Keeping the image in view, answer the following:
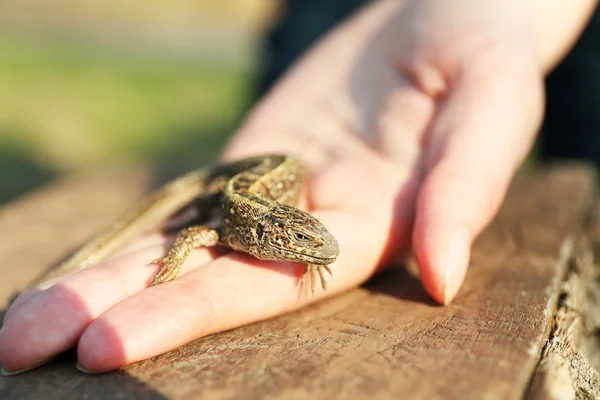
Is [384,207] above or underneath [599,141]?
above

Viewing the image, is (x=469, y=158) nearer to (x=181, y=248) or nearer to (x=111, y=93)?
(x=181, y=248)

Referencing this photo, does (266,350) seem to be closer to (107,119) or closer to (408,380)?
(408,380)

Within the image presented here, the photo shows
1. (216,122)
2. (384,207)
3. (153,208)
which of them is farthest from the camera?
(216,122)

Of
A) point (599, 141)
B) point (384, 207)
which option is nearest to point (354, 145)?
point (384, 207)

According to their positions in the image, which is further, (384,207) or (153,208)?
(153,208)

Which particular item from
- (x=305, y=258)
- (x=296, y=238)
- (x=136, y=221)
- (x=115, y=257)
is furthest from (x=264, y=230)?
(x=136, y=221)

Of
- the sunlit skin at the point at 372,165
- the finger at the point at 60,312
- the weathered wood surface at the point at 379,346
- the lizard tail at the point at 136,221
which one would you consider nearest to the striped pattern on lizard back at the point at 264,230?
the sunlit skin at the point at 372,165

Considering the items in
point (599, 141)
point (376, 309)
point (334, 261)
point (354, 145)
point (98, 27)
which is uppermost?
point (98, 27)

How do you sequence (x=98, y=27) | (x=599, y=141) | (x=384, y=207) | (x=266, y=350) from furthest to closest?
1. (x=98, y=27)
2. (x=599, y=141)
3. (x=384, y=207)
4. (x=266, y=350)
